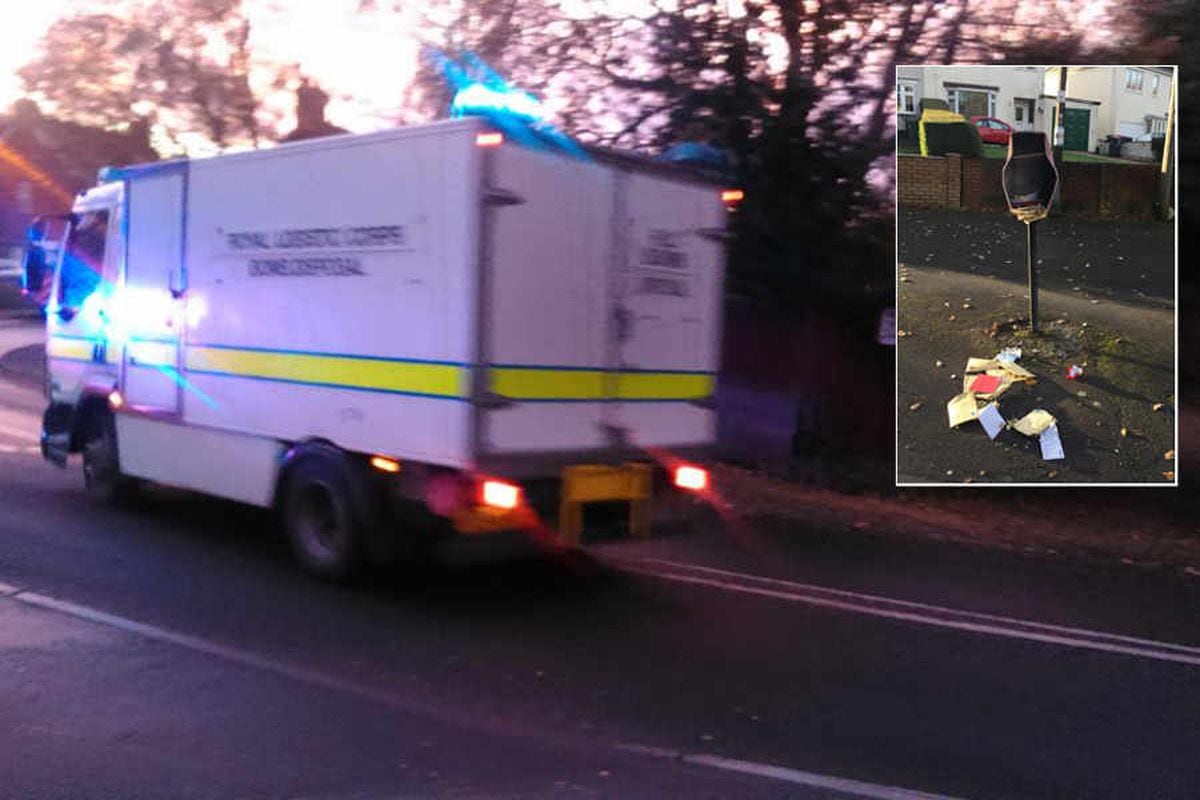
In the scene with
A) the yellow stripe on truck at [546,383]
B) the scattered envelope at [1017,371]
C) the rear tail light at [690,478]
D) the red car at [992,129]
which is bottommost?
the rear tail light at [690,478]

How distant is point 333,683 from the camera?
561 centimetres

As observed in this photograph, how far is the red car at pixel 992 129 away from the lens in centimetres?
1053

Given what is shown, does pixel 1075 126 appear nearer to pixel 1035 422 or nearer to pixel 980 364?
pixel 980 364

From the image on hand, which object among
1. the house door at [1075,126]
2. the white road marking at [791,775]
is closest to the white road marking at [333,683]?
the white road marking at [791,775]

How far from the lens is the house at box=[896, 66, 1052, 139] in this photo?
413 inches

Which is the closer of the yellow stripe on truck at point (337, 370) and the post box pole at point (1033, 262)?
the yellow stripe on truck at point (337, 370)

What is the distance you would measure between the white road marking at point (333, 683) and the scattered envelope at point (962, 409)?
6864 mm

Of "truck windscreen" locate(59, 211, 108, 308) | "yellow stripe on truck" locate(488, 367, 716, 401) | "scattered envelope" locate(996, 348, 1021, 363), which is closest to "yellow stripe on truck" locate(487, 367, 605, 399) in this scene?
"yellow stripe on truck" locate(488, 367, 716, 401)

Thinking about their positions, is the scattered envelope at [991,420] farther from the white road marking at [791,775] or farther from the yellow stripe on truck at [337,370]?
the white road marking at [791,775]

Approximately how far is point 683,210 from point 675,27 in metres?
5.34

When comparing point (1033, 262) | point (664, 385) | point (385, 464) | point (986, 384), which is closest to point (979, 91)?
point (1033, 262)

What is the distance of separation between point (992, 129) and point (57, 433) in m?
8.77

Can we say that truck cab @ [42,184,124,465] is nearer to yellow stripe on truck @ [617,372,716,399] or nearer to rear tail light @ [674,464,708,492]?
yellow stripe on truck @ [617,372,716,399]

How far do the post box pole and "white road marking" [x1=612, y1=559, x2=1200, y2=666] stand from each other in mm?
4018
